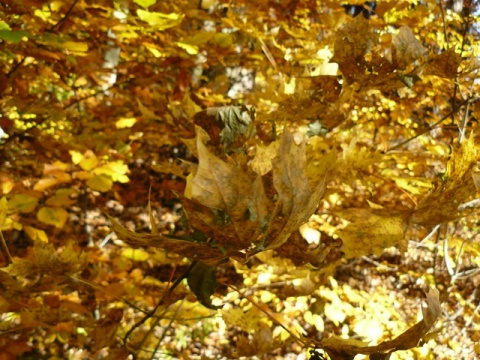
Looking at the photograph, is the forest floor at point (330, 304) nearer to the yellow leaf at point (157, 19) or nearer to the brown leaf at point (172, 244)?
the brown leaf at point (172, 244)

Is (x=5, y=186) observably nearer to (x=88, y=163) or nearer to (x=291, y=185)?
(x=88, y=163)

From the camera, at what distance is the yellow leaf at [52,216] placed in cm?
149

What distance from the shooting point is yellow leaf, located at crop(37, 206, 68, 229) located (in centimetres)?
149

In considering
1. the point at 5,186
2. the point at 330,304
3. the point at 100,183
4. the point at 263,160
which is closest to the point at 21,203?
the point at 5,186

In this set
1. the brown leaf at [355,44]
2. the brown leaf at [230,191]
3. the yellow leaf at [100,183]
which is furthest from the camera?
the yellow leaf at [100,183]

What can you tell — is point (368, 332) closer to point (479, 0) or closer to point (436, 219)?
point (436, 219)

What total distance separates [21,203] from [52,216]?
137 millimetres

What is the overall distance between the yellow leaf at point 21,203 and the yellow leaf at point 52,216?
0.08 m

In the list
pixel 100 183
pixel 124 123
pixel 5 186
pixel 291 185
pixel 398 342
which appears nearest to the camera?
pixel 291 185

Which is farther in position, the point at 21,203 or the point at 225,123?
the point at 21,203

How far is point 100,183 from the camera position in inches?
63.6

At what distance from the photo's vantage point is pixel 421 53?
778 mm

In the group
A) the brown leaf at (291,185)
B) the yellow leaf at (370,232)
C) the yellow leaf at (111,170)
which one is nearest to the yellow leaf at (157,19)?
the yellow leaf at (111,170)

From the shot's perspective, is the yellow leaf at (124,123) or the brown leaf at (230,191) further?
the yellow leaf at (124,123)
